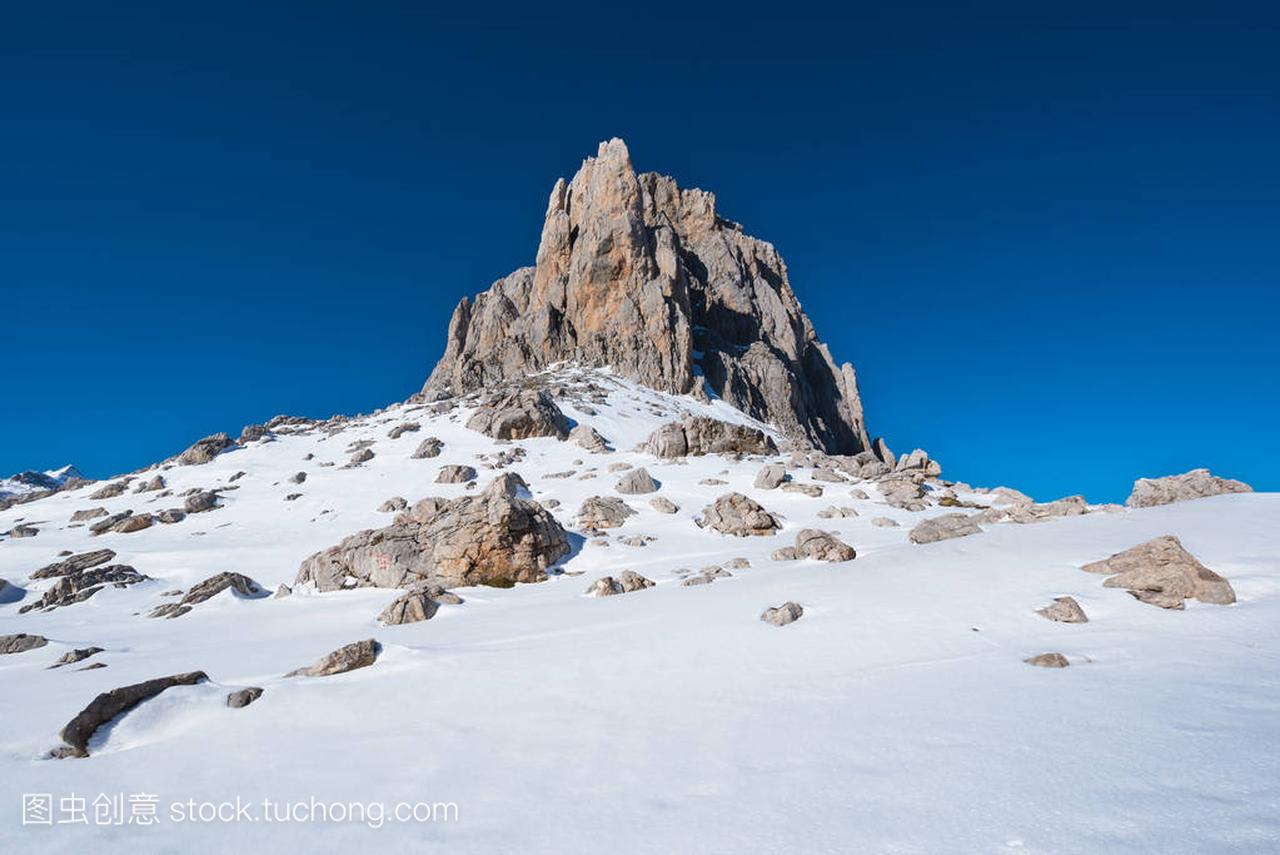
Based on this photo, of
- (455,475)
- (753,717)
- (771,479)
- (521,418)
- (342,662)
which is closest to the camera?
(753,717)

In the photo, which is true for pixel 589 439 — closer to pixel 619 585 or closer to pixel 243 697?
pixel 619 585

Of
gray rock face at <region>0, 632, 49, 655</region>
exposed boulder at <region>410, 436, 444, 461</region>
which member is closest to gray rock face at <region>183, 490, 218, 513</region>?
exposed boulder at <region>410, 436, 444, 461</region>

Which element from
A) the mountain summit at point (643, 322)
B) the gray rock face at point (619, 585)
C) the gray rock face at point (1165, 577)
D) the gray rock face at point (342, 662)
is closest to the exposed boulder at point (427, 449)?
the gray rock face at point (619, 585)

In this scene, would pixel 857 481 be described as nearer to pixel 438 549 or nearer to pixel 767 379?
pixel 438 549

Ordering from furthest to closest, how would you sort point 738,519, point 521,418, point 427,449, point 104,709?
point 521,418 < point 427,449 < point 738,519 < point 104,709

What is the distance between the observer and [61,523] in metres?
32.7

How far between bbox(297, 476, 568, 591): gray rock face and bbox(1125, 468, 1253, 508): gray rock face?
2149 cm

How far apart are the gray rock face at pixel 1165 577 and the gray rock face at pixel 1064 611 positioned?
1.33 m

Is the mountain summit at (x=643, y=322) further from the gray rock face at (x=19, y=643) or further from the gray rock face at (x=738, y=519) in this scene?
the gray rock face at (x=19, y=643)

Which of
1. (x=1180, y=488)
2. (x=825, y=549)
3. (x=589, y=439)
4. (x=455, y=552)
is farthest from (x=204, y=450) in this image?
(x=1180, y=488)

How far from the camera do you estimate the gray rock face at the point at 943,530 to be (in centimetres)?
1841

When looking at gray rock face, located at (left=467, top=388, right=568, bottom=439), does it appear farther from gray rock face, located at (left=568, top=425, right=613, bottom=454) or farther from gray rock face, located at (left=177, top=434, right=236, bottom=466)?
gray rock face, located at (left=177, top=434, right=236, bottom=466)

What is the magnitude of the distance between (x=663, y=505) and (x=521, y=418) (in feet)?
56.8

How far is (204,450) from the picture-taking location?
136 feet
